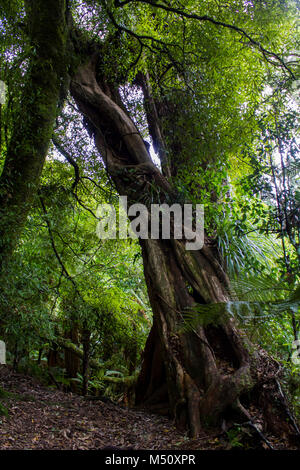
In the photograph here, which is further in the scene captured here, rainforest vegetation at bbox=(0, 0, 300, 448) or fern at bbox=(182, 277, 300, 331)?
rainforest vegetation at bbox=(0, 0, 300, 448)

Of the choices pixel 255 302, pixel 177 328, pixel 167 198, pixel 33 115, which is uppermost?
pixel 33 115

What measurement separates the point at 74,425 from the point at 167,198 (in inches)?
99.4

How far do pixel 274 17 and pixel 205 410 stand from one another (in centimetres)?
423

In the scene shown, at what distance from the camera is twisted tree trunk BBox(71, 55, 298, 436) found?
267cm

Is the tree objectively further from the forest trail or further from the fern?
the fern

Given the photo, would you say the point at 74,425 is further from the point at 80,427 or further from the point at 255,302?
the point at 255,302

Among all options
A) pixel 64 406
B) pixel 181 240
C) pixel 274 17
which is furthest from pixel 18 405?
pixel 274 17

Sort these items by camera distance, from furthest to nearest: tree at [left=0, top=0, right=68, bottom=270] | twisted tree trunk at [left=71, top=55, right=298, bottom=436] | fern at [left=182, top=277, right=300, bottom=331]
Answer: tree at [left=0, top=0, right=68, bottom=270], twisted tree trunk at [left=71, top=55, right=298, bottom=436], fern at [left=182, top=277, right=300, bottom=331]

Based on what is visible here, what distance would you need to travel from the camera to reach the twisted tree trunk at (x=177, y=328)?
8.77ft

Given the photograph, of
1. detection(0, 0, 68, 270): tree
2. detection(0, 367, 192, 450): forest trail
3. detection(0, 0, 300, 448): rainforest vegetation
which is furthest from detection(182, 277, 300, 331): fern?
detection(0, 0, 68, 270): tree

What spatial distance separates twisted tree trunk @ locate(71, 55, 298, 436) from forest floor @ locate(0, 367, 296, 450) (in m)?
0.21

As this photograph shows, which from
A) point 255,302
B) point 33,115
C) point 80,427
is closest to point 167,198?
point 33,115

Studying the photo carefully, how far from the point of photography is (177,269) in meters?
3.74

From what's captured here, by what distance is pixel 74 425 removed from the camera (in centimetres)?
294
